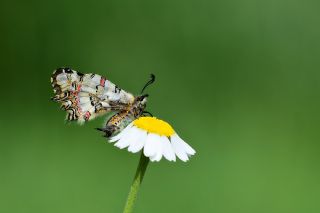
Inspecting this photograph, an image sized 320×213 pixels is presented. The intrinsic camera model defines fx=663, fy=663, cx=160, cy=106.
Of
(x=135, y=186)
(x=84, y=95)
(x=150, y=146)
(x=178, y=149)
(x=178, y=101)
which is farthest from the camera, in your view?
(x=178, y=101)

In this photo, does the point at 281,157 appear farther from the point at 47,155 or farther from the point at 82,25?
the point at 82,25

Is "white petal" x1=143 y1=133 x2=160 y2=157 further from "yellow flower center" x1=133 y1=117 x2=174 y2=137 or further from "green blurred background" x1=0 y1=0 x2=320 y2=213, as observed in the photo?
"green blurred background" x1=0 y1=0 x2=320 y2=213

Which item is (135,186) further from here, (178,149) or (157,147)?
(178,149)

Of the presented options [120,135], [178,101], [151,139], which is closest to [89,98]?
[120,135]

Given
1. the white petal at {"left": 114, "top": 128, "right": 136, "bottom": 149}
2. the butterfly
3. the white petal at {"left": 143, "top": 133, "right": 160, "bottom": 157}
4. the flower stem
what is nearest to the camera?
the flower stem

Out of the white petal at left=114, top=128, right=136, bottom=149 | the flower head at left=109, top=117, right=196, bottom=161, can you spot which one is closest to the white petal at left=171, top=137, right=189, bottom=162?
the flower head at left=109, top=117, right=196, bottom=161

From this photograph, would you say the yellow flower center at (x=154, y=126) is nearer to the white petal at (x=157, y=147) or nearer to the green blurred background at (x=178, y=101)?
the white petal at (x=157, y=147)
